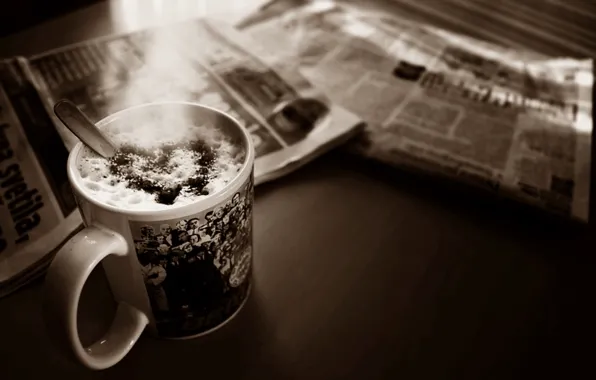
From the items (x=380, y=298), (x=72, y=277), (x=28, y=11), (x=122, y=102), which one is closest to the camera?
(x=72, y=277)

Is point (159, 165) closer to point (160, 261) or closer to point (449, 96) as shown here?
point (160, 261)

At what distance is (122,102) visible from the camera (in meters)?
0.57

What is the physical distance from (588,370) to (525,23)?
600 millimetres

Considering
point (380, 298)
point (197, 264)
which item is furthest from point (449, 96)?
point (197, 264)

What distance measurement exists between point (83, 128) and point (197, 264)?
11cm

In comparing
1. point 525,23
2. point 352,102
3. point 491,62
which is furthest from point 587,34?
point 352,102

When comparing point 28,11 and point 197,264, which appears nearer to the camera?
point 197,264

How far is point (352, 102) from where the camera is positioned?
61cm

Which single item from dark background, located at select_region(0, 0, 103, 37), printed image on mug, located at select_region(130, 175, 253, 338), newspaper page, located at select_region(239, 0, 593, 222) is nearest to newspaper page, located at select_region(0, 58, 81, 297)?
printed image on mug, located at select_region(130, 175, 253, 338)

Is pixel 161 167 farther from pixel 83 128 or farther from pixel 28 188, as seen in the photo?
pixel 28 188

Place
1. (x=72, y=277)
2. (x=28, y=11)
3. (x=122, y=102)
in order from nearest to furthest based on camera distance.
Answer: (x=72, y=277)
(x=122, y=102)
(x=28, y=11)

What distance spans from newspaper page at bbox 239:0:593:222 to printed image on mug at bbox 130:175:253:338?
0.23 meters

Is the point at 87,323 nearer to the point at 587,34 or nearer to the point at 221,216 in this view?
the point at 221,216

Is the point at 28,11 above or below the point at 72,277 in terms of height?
below
